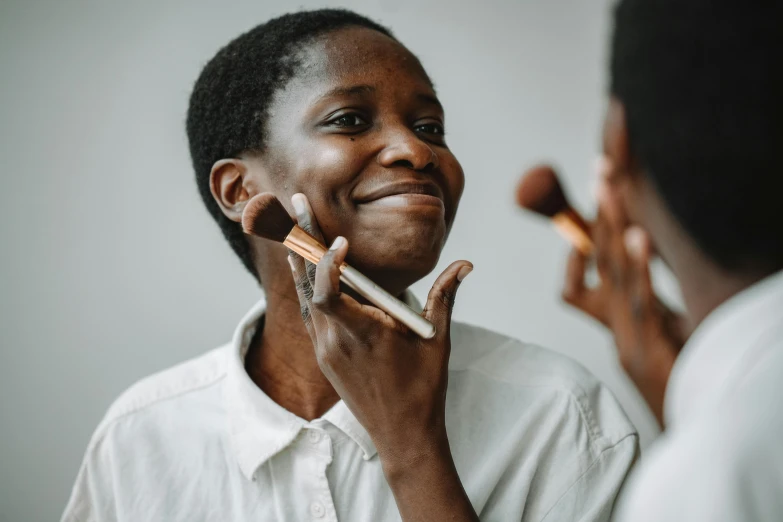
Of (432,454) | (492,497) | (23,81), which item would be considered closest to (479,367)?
(492,497)

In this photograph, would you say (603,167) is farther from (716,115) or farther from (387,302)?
(387,302)

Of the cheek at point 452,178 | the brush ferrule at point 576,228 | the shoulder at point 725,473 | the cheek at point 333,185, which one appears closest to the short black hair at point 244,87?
the cheek at point 333,185

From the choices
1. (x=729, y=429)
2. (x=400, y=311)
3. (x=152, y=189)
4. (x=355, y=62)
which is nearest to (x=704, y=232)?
(x=729, y=429)

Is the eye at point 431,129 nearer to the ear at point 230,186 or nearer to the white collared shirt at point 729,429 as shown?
the ear at point 230,186

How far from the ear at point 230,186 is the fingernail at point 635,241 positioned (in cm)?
54

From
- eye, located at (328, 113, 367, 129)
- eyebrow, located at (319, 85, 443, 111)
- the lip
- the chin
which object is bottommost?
the chin

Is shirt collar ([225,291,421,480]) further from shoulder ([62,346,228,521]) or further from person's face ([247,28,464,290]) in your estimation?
person's face ([247,28,464,290])

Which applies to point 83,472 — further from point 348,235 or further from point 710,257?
point 710,257

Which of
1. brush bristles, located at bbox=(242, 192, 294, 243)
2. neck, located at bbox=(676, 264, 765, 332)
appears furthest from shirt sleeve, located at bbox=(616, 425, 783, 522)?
brush bristles, located at bbox=(242, 192, 294, 243)

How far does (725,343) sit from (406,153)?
45 centimetres

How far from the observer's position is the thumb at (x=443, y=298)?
2.51 ft

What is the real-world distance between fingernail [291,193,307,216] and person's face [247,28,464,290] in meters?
0.03

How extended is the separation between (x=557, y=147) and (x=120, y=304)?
0.83m

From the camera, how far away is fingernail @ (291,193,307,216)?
830mm
